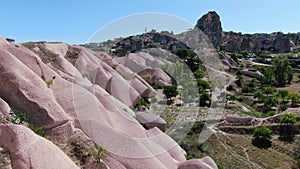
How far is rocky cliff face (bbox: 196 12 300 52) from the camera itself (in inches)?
3808

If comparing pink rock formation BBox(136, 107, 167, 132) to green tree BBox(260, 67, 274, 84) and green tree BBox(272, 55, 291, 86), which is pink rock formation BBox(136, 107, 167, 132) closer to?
green tree BBox(260, 67, 274, 84)

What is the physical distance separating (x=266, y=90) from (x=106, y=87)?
30495 mm

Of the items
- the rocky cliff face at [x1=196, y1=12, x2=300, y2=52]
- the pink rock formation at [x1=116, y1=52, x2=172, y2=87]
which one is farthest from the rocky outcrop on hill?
the pink rock formation at [x1=116, y1=52, x2=172, y2=87]

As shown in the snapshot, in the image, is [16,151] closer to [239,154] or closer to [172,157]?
[172,157]

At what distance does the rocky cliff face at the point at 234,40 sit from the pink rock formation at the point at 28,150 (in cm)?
8741

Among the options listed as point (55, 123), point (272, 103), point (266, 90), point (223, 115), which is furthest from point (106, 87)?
point (266, 90)

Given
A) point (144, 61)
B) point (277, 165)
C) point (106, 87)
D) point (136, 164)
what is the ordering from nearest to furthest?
1. point (136, 164)
2. point (277, 165)
3. point (106, 87)
4. point (144, 61)

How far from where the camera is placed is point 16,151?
8.70 m

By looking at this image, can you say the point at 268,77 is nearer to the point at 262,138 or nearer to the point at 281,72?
the point at 281,72

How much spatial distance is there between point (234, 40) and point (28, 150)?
351 ft

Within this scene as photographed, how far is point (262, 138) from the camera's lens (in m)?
24.9

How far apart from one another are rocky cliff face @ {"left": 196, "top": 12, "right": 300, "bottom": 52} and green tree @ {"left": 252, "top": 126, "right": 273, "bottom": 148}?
69.8m

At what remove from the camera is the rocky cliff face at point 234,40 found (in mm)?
96731

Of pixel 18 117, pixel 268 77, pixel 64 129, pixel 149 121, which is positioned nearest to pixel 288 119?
pixel 149 121
